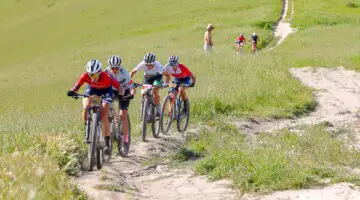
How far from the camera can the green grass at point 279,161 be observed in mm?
7707

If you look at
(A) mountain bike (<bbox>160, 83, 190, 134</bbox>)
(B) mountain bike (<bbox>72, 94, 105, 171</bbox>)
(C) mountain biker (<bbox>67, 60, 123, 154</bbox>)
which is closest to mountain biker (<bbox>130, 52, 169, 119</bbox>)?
(A) mountain bike (<bbox>160, 83, 190, 134</bbox>)

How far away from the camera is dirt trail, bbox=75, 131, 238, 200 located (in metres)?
7.83

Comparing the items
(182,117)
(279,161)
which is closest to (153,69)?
(182,117)

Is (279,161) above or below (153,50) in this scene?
below

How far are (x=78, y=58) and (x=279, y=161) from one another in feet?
99.7

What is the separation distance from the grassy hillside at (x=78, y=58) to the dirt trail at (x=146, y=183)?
608 millimetres

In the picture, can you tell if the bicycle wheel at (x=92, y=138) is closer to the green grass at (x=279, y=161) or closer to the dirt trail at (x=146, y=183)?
the dirt trail at (x=146, y=183)

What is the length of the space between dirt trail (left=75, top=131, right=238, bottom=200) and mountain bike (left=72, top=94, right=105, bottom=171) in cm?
21

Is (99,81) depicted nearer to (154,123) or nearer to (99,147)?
(99,147)

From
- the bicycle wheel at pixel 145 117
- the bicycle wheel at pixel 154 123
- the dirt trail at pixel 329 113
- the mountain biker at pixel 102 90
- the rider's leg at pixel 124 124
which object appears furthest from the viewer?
the bicycle wheel at pixel 154 123

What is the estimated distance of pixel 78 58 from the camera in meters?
37.2

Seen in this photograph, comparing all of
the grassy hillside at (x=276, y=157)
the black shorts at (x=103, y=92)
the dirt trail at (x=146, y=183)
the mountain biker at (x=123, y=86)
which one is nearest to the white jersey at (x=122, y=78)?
the mountain biker at (x=123, y=86)

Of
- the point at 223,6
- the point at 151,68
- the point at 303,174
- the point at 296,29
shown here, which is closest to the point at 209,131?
the point at 151,68

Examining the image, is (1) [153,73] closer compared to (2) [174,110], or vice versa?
(1) [153,73]
